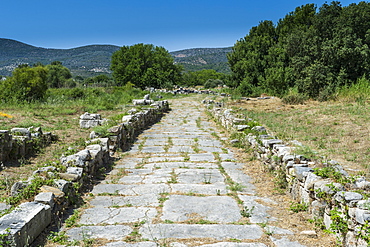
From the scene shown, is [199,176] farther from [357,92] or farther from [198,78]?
[198,78]

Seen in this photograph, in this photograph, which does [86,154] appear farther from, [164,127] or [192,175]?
[164,127]

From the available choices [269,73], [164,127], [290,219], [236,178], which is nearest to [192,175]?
[236,178]

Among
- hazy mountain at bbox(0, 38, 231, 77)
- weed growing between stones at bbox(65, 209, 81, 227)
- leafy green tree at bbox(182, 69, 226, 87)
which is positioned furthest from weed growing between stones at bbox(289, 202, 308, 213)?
hazy mountain at bbox(0, 38, 231, 77)

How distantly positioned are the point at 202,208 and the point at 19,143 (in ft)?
14.2

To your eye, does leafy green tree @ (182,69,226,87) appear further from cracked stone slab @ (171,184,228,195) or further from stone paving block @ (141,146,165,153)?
cracked stone slab @ (171,184,228,195)

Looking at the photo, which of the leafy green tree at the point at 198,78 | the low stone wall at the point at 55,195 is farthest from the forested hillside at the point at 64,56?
the low stone wall at the point at 55,195

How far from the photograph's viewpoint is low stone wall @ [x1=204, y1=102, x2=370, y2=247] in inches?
127

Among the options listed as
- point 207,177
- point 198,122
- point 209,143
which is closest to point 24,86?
point 198,122

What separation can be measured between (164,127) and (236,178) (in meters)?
6.79

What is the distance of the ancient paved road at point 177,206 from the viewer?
3695 millimetres

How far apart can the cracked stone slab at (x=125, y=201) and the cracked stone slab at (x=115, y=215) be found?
16 centimetres

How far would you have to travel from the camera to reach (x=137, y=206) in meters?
4.68

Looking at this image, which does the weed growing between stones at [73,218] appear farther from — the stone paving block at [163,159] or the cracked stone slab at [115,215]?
the stone paving block at [163,159]

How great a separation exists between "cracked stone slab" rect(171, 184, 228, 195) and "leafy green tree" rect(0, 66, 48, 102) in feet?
44.6
